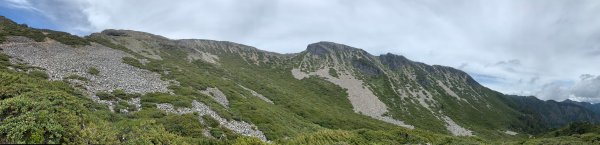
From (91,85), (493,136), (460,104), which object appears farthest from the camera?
(460,104)

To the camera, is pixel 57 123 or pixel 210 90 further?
pixel 210 90

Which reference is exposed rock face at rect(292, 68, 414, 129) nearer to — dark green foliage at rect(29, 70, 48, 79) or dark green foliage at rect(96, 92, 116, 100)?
dark green foliage at rect(96, 92, 116, 100)

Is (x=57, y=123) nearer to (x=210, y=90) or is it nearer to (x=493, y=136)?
(x=210, y=90)

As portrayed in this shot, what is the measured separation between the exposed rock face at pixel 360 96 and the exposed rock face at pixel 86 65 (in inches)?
3228

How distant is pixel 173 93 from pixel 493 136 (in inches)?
4635

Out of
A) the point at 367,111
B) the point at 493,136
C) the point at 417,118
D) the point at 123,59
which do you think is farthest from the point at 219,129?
the point at 493,136

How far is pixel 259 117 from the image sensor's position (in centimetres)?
5291

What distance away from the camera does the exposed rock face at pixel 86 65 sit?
5103cm

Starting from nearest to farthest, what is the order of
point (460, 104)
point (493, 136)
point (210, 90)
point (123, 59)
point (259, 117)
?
point (259, 117) → point (210, 90) → point (123, 59) → point (493, 136) → point (460, 104)

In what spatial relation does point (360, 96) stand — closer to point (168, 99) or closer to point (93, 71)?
point (93, 71)

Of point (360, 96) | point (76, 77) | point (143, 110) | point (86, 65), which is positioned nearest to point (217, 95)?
Result: point (86, 65)

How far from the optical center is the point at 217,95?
64500mm

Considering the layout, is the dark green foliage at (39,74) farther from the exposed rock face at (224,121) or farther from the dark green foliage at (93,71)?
the exposed rock face at (224,121)

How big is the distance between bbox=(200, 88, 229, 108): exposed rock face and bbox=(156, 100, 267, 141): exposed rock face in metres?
11.6
